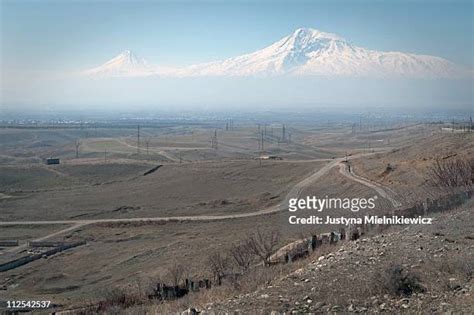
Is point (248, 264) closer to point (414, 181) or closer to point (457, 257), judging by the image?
point (457, 257)

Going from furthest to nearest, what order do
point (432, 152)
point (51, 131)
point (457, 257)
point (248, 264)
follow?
point (51, 131) → point (432, 152) → point (248, 264) → point (457, 257)

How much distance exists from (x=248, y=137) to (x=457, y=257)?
113 metres

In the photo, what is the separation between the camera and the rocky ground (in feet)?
28.5

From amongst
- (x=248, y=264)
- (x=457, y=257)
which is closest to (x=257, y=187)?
(x=248, y=264)

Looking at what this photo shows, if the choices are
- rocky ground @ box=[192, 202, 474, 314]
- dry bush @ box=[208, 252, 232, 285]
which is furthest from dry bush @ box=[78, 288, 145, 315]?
rocky ground @ box=[192, 202, 474, 314]

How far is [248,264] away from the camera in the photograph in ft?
53.8

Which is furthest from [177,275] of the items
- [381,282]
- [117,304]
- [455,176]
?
[455,176]

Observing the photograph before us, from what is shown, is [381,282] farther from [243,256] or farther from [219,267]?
[243,256]

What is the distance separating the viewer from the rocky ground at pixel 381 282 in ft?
28.5

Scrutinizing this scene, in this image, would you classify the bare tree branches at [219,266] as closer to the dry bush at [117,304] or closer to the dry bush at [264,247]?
the dry bush at [264,247]

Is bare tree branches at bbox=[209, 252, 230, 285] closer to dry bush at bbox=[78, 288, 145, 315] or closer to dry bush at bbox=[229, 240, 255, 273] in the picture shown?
dry bush at bbox=[229, 240, 255, 273]

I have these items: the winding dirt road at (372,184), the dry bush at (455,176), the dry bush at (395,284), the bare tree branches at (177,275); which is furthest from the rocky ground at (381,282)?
the dry bush at (455,176)

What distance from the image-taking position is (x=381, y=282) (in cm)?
930

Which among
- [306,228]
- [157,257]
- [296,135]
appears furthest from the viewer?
[296,135]
